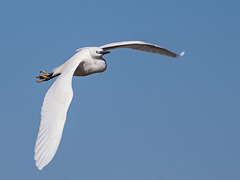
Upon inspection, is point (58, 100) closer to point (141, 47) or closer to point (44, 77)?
point (44, 77)

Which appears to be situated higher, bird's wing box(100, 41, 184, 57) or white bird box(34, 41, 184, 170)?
bird's wing box(100, 41, 184, 57)

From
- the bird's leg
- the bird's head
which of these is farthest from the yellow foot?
the bird's head

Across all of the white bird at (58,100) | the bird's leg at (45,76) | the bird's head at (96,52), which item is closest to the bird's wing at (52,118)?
the white bird at (58,100)

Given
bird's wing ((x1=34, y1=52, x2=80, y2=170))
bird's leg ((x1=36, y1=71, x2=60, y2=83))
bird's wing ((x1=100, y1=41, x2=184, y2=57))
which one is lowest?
bird's wing ((x1=34, y1=52, x2=80, y2=170))

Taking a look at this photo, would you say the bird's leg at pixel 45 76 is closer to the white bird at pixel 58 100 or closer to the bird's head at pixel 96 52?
the white bird at pixel 58 100

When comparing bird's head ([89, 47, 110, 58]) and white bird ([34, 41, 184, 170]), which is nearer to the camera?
white bird ([34, 41, 184, 170])

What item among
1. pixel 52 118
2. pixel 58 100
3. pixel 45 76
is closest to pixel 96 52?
pixel 45 76

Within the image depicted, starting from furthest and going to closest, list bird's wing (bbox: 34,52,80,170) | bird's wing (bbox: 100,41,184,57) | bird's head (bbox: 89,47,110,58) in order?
bird's wing (bbox: 100,41,184,57) → bird's head (bbox: 89,47,110,58) → bird's wing (bbox: 34,52,80,170)

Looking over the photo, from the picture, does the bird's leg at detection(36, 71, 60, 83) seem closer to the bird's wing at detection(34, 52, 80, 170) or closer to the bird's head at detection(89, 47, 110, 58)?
the bird's head at detection(89, 47, 110, 58)

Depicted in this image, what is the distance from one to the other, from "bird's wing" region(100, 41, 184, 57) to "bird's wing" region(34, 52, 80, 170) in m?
3.15

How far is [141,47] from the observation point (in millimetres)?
15453

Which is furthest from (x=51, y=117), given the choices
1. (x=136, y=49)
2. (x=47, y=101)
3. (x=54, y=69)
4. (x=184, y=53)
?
(x=184, y=53)

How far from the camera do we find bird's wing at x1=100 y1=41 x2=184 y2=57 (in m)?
14.1

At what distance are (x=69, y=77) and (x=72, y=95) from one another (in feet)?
2.66
